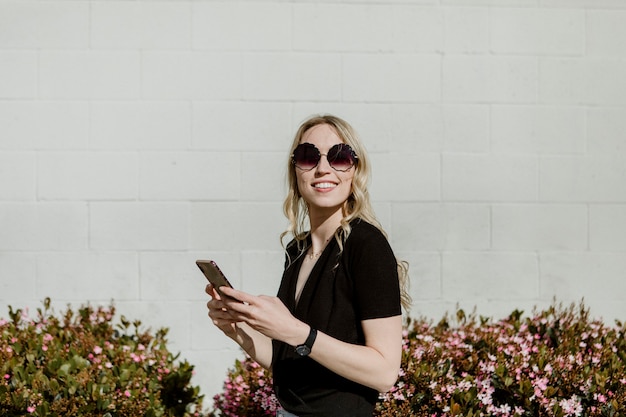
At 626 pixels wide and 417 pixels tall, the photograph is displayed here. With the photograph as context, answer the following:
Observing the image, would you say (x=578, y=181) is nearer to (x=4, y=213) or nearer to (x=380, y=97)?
(x=380, y=97)

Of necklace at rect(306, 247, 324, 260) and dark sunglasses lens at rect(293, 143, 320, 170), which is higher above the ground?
dark sunglasses lens at rect(293, 143, 320, 170)

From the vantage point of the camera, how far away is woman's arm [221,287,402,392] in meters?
2.03

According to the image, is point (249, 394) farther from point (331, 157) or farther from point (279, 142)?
point (331, 157)

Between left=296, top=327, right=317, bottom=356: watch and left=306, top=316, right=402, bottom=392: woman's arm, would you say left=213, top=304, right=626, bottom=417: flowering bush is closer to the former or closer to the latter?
left=306, top=316, right=402, bottom=392: woman's arm

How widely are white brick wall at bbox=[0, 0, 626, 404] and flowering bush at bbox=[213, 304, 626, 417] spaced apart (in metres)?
0.82

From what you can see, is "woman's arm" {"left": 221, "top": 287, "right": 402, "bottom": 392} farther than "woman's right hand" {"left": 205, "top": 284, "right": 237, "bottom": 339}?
No

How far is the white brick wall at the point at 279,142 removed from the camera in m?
4.64

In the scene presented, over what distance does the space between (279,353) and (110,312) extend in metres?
2.49

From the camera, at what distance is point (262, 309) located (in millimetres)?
2025


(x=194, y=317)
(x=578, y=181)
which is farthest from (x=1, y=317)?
(x=578, y=181)

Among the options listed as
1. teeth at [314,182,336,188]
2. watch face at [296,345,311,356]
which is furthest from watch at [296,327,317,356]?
teeth at [314,182,336,188]

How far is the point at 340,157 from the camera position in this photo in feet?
7.79

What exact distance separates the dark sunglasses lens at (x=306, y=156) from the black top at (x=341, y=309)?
0.24 m

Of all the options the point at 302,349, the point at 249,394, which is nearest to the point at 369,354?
the point at 302,349
